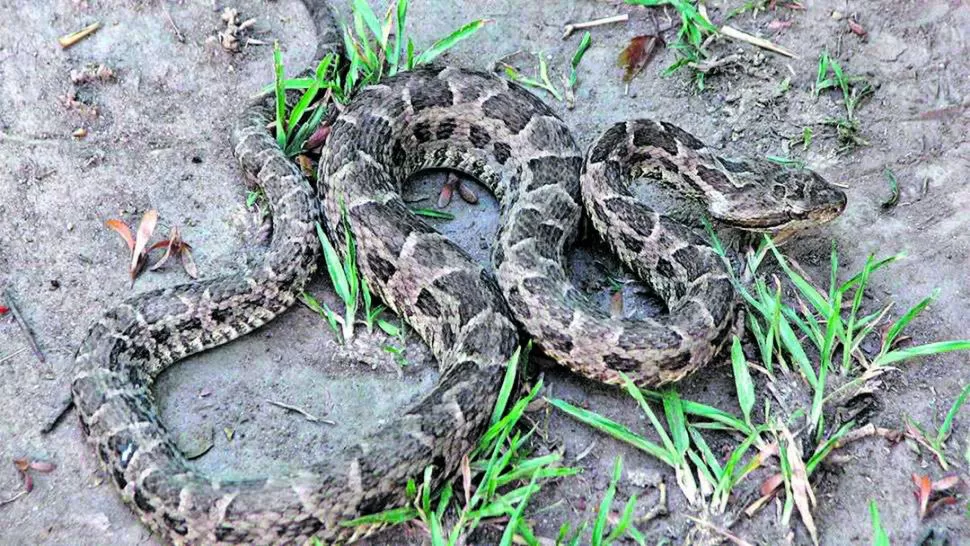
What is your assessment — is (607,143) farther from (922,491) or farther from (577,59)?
(922,491)

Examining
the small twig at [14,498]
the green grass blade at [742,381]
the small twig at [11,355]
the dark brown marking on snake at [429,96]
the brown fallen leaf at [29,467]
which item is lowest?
the small twig at [14,498]

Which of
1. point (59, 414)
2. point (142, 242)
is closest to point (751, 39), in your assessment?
point (142, 242)

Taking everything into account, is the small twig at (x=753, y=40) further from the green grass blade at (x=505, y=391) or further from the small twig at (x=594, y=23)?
the green grass blade at (x=505, y=391)

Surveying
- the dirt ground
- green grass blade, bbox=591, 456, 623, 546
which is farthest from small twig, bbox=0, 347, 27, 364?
green grass blade, bbox=591, 456, 623, 546

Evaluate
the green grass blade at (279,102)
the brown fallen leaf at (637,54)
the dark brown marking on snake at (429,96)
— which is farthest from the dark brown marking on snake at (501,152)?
the green grass blade at (279,102)

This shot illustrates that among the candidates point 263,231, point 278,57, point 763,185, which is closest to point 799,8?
point 763,185

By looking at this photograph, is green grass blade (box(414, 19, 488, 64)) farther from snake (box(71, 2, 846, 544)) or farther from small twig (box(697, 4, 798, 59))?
small twig (box(697, 4, 798, 59))

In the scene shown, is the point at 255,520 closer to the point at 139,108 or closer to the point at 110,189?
the point at 110,189
